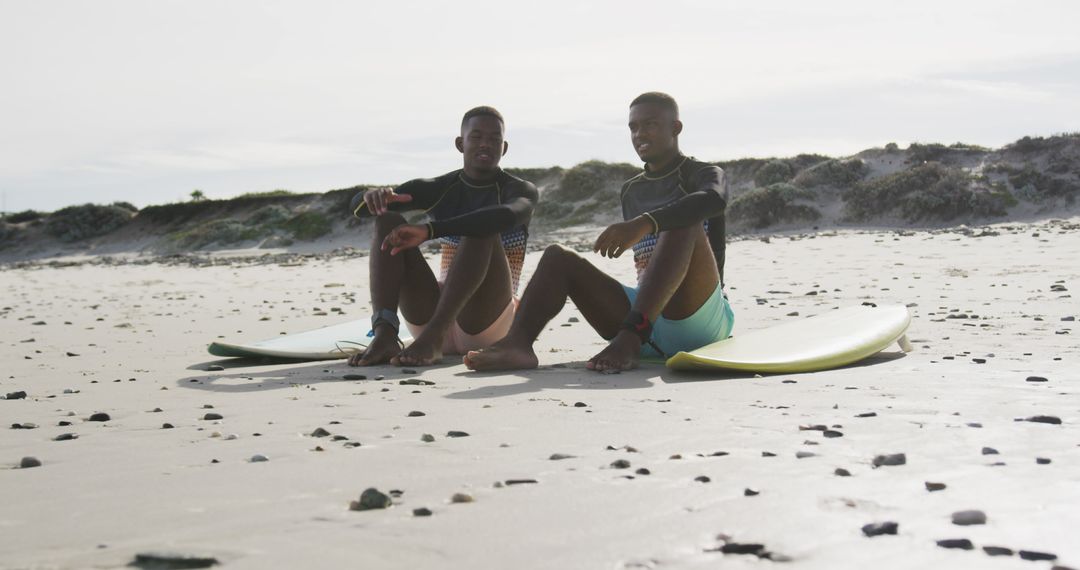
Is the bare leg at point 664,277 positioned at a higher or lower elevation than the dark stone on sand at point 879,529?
higher

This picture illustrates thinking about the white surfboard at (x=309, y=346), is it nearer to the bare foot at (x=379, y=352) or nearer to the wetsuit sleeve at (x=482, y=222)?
the bare foot at (x=379, y=352)

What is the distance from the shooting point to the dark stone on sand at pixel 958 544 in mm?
2174

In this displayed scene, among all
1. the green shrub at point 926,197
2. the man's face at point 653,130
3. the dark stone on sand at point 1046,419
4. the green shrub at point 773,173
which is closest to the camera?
the dark stone on sand at point 1046,419


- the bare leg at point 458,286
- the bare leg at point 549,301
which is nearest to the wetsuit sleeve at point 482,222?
the bare leg at point 458,286

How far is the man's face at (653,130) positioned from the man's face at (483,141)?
79 cm

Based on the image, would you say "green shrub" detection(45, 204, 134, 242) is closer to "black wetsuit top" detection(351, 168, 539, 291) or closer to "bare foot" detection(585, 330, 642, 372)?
"black wetsuit top" detection(351, 168, 539, 291)

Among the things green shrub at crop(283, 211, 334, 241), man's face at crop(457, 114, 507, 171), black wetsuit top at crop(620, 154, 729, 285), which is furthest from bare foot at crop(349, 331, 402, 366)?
green shrub at crop(283, 211, 334, 241)

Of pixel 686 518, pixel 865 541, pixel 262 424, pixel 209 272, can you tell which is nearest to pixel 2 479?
pixel 262 424

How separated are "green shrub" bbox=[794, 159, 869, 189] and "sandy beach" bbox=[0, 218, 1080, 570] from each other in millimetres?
15198

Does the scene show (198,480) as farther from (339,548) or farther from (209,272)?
(209,272)

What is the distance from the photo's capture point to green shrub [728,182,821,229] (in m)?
20.0

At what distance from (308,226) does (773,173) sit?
35.9ft

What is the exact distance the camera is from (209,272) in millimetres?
17234

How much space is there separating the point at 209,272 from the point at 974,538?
16249 mm
